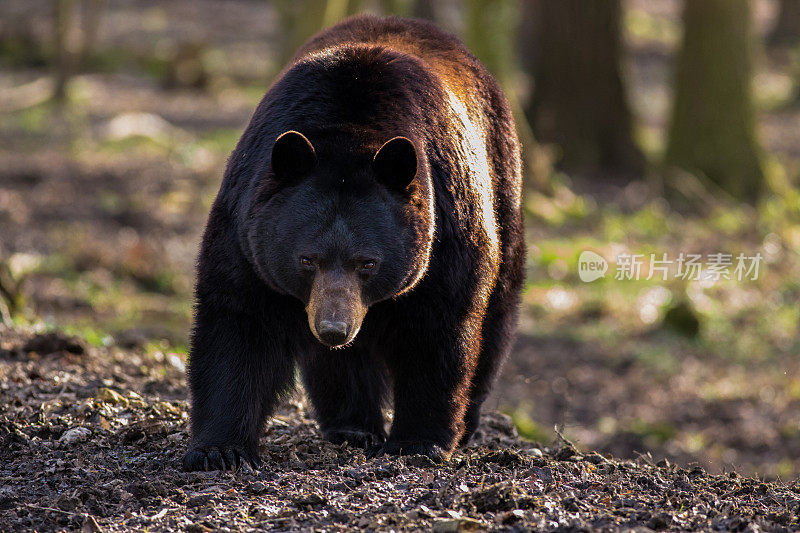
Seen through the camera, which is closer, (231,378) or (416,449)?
(231,378)

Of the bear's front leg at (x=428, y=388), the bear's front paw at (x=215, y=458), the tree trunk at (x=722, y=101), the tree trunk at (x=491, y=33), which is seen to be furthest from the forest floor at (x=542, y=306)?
the tree trunk at (x=491, y=33)

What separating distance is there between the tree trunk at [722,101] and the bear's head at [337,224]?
39.2ft

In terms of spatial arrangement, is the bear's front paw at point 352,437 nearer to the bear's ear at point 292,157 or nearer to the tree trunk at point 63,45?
the bear's ear at point 292,157

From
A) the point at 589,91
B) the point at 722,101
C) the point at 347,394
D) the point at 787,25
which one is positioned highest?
the point at 787,25

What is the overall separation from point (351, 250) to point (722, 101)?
12.5 m

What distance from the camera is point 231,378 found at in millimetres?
4754

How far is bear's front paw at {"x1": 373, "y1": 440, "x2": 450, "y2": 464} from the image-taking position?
5008 mm

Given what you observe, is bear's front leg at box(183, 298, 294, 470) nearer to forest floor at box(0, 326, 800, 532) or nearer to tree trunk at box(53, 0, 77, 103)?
forest floor at box(0, 326, 800, 532)

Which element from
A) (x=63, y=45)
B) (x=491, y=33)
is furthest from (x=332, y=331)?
(x=63, y=45)

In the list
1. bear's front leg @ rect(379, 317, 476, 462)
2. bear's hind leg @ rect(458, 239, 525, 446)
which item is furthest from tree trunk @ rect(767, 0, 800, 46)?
bear's front leg @ rect(379, 317, 476, 462)

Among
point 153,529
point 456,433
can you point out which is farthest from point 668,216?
point 153,529

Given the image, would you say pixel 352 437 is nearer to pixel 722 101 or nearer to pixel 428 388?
pixel 428 388

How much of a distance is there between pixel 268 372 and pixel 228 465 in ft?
1.50

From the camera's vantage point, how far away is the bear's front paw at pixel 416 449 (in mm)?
5008
